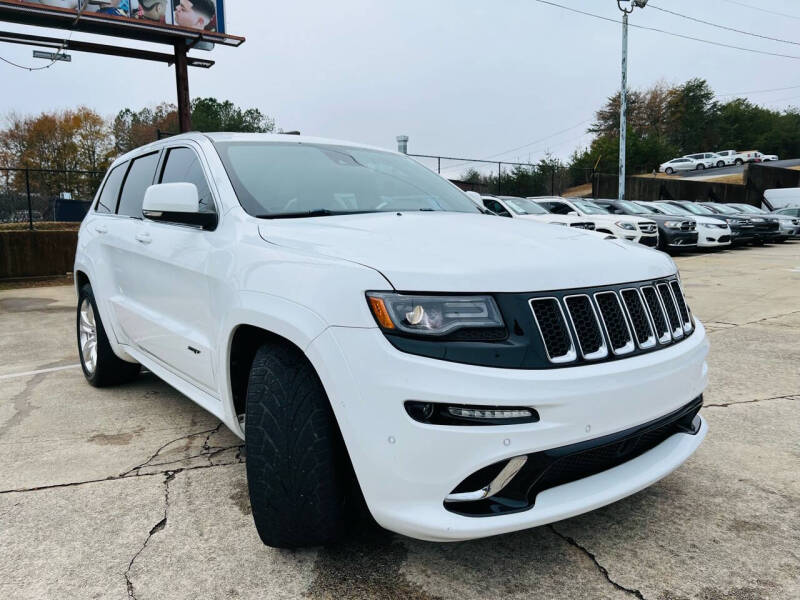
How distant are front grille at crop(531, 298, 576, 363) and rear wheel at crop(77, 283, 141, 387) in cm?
328

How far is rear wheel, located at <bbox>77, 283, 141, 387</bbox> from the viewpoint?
414 centimetres

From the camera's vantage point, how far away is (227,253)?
2449 millimetres

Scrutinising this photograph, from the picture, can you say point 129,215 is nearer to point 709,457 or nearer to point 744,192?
point 709,457

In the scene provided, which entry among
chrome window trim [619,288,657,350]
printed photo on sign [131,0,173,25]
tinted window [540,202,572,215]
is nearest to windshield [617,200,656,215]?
tinted window [540,202,572,215]

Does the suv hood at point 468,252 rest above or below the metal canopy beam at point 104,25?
below

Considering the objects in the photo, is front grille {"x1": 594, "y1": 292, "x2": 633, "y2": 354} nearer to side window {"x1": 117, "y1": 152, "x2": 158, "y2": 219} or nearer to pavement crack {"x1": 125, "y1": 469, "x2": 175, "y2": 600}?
pavement crack {"x1": 125, "y1": 469, "x2": 175, "y2": 600}

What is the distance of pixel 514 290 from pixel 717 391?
2916 millimetres

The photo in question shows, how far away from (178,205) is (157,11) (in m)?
14.2

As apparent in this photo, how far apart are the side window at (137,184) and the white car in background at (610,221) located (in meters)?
10.9

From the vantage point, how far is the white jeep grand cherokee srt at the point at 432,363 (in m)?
1.74

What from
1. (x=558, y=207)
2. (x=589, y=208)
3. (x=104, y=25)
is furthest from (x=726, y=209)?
(x=104, y=25)

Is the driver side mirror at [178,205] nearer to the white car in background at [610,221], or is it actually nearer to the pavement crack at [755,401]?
the pavement crack at [755,401]

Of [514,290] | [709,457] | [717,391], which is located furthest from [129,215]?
[717,391]

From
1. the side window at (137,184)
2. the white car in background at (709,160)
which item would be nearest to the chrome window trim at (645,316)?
the side window at (137,184)
